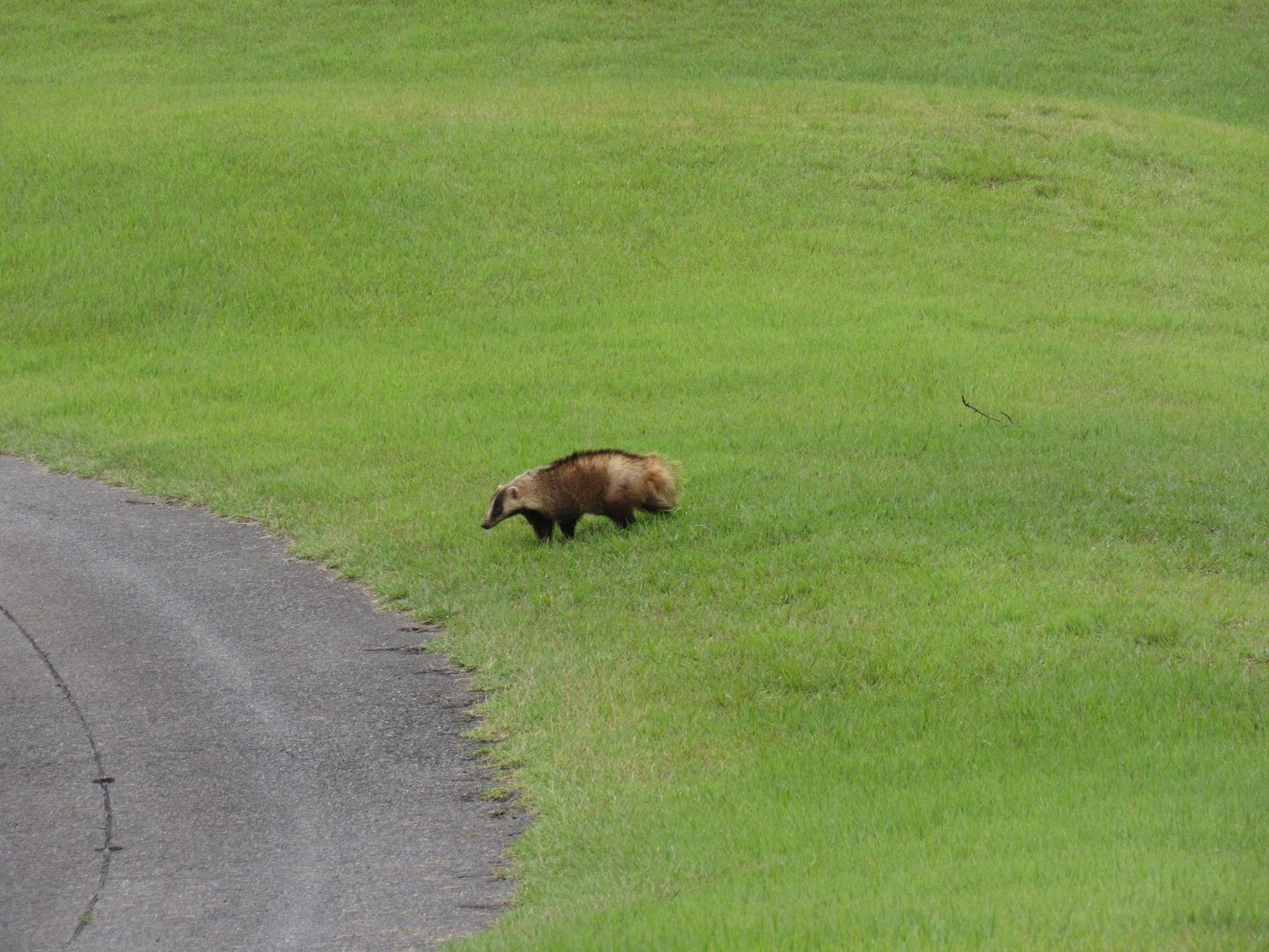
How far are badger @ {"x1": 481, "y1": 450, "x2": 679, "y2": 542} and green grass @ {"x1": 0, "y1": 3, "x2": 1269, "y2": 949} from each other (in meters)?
0.23

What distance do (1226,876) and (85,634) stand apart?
23.4ft

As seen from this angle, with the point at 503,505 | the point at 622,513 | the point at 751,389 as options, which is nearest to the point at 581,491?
the point at 622,513

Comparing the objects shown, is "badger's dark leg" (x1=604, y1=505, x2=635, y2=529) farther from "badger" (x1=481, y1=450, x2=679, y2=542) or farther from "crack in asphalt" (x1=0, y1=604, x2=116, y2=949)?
"crack in asphalt" (x1=0, y1=604, x2=116, y2=949)

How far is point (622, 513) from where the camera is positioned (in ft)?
36.3

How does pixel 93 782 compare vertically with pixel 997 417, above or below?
above

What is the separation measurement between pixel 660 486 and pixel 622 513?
1.17 feet

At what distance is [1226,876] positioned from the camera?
5039mm

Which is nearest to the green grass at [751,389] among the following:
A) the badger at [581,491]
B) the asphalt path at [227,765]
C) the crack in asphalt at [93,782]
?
the badger at [581,491]

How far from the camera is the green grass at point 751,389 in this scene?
621 cm

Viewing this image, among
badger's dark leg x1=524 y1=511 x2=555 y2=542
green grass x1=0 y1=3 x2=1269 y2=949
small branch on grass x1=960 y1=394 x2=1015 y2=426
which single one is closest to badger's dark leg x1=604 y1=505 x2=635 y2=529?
green grass x1=0 y1=3 x2=1269 y2=949

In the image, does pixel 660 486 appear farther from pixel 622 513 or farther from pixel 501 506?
pixel 501 506

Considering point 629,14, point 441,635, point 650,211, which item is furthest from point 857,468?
point 629,14

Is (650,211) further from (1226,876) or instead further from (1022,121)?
(1226,876)

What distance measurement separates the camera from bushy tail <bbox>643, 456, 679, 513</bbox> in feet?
36.4
